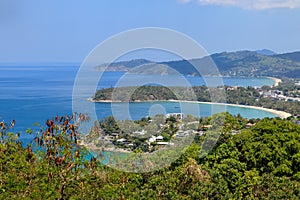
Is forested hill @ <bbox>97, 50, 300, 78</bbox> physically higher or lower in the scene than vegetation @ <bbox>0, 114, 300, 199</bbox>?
higher

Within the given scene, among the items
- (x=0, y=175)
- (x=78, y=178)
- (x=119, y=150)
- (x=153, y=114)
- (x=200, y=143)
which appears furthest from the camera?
(x=200, y=143)

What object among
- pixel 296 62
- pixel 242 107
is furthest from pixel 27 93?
pixel 296 62

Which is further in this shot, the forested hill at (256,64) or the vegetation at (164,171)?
the forested hill at (256,64)

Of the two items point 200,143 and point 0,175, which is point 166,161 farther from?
point 0,175

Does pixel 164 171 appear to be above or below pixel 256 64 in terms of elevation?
below

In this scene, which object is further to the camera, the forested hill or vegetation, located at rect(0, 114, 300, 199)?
the forested hill

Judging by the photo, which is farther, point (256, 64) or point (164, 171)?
point (256, 64)

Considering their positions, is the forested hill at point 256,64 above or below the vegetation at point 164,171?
above

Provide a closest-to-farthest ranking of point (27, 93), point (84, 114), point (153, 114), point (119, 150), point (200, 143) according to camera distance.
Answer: point (84, 114)
point (119, 150)
point (153, 114)
point (200, 143)
point (27, 93)
